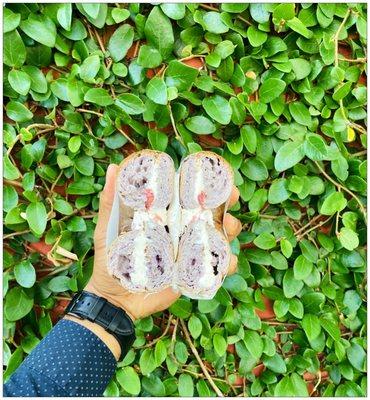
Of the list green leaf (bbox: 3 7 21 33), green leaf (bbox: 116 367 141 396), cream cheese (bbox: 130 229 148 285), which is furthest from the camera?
green leaf (bbox: 116 367 141 396)

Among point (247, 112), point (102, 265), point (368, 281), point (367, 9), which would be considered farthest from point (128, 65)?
point (368, 281)

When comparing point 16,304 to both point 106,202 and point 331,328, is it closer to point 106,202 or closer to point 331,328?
point 106,202

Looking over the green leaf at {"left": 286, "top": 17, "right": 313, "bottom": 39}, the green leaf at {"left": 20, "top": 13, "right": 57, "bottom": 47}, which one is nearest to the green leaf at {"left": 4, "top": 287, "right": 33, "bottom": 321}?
the green leaf at {"left": 20, "top": 13, "right": 57, "bottom": 47}

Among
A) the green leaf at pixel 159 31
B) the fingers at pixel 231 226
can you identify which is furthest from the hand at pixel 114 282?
the green leaf at pixel 159 31

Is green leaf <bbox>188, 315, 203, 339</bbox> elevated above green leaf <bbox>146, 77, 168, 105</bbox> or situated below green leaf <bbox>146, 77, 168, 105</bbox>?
below

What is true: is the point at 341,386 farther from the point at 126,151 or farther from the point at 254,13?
the point at 254,13

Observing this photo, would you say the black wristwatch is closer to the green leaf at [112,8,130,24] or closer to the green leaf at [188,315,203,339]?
the green leaf at [188,315,203,339]

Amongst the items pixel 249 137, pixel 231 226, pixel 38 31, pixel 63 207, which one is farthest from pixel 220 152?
pixel 38 31
